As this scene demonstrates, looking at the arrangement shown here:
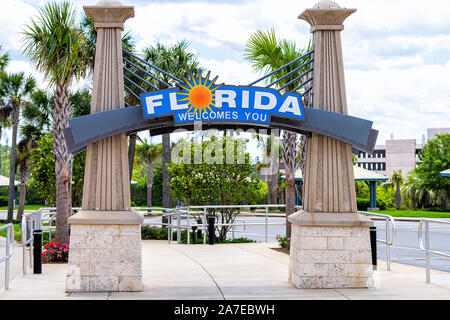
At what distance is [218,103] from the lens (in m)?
9.81

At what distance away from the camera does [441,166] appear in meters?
51.8

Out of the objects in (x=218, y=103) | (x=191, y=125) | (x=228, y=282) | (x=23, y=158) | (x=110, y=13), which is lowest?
(x=228, y=282)

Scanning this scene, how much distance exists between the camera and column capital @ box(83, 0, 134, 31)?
31.7 ft

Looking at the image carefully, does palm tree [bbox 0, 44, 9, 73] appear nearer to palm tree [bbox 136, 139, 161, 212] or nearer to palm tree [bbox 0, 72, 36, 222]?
palm tree [bbox 0, 72, 36, 222]

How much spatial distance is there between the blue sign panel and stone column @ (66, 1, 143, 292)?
0.83 m

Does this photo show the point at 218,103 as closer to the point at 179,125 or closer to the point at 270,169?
the point at 179,125

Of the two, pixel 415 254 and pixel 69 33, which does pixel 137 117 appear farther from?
pixel 415 254

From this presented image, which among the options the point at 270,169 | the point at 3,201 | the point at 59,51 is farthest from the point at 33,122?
the point at 3,201

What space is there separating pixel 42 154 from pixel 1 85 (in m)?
8.40

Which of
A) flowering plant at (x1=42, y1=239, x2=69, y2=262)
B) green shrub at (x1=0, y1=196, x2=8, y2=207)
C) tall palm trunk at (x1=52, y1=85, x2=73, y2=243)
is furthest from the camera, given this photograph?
green shrub at (x1=0, y1=196, x2=8, y2=207)

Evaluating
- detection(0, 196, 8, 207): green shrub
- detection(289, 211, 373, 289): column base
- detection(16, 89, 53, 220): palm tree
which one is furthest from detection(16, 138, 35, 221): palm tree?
detection(0, 196, 8, 207): green shrub

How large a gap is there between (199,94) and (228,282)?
12.0 ft

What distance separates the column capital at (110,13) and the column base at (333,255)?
15.7ft
